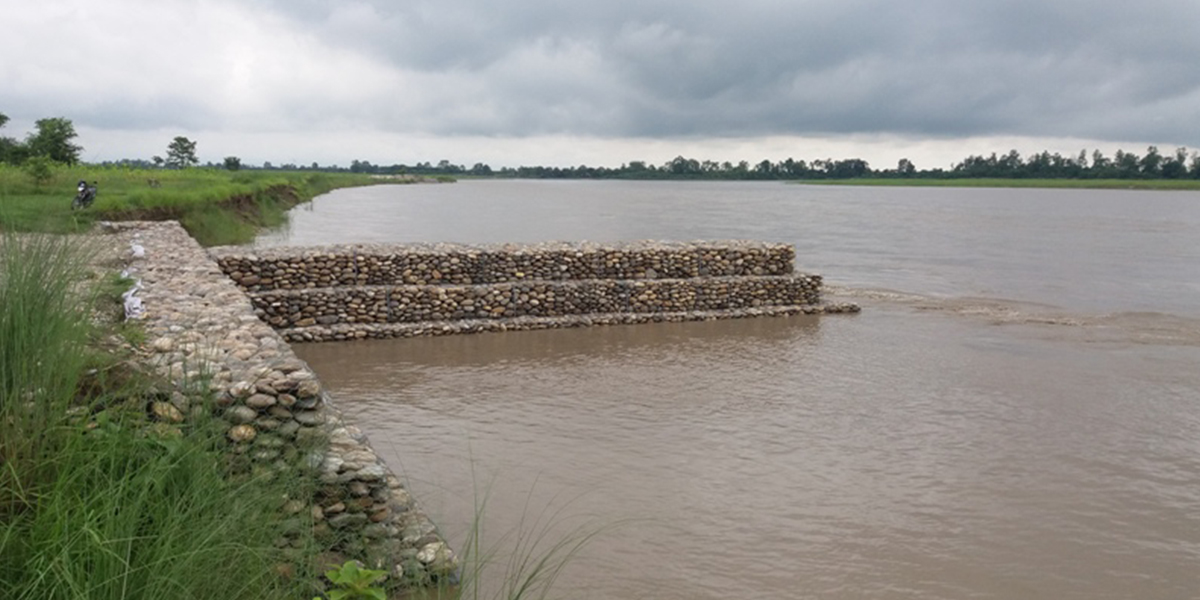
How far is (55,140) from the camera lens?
1596 inches

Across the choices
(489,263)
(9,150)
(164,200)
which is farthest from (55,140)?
(489,263)

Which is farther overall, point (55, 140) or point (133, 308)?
point (55, 140)

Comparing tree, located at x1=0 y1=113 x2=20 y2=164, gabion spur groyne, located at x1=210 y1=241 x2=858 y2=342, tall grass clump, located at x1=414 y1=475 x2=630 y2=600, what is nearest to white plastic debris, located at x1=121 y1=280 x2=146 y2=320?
tall grass clump, located at x1=414 y1=475 x2=630 y2=600

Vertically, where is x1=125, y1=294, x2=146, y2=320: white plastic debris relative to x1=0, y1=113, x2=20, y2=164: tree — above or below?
below

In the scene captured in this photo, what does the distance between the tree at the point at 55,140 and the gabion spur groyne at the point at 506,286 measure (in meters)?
27.7

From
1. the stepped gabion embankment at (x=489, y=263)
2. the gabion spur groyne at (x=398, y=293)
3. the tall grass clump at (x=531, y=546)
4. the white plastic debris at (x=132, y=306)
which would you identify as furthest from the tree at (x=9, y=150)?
the tall grass clump at (x=531, y=546)

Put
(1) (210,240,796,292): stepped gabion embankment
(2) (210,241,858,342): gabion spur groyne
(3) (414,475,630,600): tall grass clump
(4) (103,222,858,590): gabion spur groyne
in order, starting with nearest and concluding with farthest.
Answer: (3) (414,475,630,600): tall grass clump
(4) (103,222,858,590): gabion spur groyne
(2) (210,241,858,342): gabion spur groyne
(1) (210,240,796,292): stepped gabion embankment

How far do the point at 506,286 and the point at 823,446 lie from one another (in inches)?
344

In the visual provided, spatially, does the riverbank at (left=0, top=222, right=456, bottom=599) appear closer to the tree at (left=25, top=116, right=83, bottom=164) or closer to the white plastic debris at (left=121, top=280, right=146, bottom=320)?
the white plastic debris at (left=121, top=280, right=146, bottom=320)

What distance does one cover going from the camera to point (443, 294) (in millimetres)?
17219

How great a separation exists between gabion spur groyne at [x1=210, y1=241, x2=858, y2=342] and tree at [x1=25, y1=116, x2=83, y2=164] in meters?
27.7

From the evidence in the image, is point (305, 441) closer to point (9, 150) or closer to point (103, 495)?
Result: point (103, 495)

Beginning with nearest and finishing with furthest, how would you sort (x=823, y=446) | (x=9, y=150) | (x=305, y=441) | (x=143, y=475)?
(x=143, y=475)
(x=305, y=441)
(x=823, y=446)
(x=9, y=150)

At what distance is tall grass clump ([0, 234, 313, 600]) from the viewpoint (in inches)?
131
